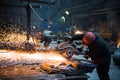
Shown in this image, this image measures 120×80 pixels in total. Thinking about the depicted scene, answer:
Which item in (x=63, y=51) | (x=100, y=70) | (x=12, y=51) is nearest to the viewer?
(x=100, y=70)

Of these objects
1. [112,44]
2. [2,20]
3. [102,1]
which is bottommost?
[112,44]

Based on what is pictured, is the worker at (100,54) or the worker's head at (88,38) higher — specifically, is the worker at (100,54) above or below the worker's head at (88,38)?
below

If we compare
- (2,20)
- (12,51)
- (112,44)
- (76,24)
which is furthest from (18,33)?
(76,24)

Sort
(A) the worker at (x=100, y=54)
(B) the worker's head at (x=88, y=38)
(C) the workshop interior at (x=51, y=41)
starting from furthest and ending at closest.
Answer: (A) the worker at (x=100, y=54) < (B) the worker's head at (x=88, y=38) < (C) the workshop interior at (x=51, y=41)

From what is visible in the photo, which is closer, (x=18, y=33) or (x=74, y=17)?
(x=18, y=33)

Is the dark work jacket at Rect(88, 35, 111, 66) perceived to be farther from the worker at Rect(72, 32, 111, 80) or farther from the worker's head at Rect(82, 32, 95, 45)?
the worker's head at Rect(82, 32, 95, 45)

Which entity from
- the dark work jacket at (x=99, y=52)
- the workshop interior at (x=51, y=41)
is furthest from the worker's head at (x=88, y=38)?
the dark work jacket at (x=99, y=52)

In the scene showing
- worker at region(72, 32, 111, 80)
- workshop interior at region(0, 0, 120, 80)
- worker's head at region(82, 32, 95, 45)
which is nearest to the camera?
workshop interior at region(0, 0, 120, 80)

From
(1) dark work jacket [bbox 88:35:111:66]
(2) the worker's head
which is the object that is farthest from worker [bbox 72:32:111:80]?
(2) the worker's head

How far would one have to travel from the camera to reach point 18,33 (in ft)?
63.5

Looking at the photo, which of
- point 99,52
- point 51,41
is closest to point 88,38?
point 99,52

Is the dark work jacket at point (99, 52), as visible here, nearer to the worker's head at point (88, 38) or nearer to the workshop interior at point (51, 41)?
the workshop interior at point (51, 41)

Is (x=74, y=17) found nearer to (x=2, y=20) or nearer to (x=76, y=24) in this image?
(x=76, y=24)

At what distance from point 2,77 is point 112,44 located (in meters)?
13.3
